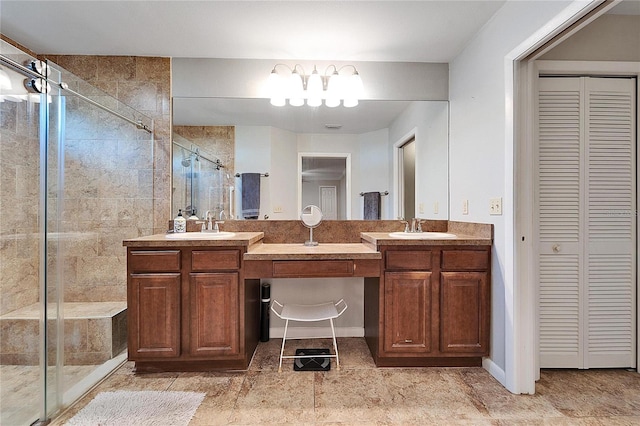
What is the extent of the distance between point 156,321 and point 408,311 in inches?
64.5

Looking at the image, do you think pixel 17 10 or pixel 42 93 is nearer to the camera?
pixel 42 93

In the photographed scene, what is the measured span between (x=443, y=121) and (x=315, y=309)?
6.12ft

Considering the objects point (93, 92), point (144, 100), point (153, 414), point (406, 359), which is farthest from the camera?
point (144, 100)

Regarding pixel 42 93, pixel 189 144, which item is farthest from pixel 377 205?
pixel 42 93

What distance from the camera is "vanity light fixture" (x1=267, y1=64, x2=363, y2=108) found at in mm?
2500

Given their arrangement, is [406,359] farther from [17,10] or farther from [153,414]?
[17,10]

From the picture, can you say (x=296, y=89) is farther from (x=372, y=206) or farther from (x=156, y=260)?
(x=156, y=260)

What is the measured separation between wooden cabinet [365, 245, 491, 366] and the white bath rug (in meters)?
1.23

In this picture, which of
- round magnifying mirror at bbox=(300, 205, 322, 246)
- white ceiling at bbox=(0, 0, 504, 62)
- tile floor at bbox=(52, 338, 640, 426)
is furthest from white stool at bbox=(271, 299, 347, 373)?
white ceiling at bbox=(0, 0, 504, 62)

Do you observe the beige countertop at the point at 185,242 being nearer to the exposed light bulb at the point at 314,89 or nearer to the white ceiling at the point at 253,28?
the exposed light bulb at the point at 314,89

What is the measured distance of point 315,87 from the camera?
2.52 m

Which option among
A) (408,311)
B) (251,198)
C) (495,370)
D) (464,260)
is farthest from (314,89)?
(495,370)

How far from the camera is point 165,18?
6.73 ft

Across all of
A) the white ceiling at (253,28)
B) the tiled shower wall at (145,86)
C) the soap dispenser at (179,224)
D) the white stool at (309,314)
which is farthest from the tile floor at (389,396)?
the white ceiling at (253,28)
